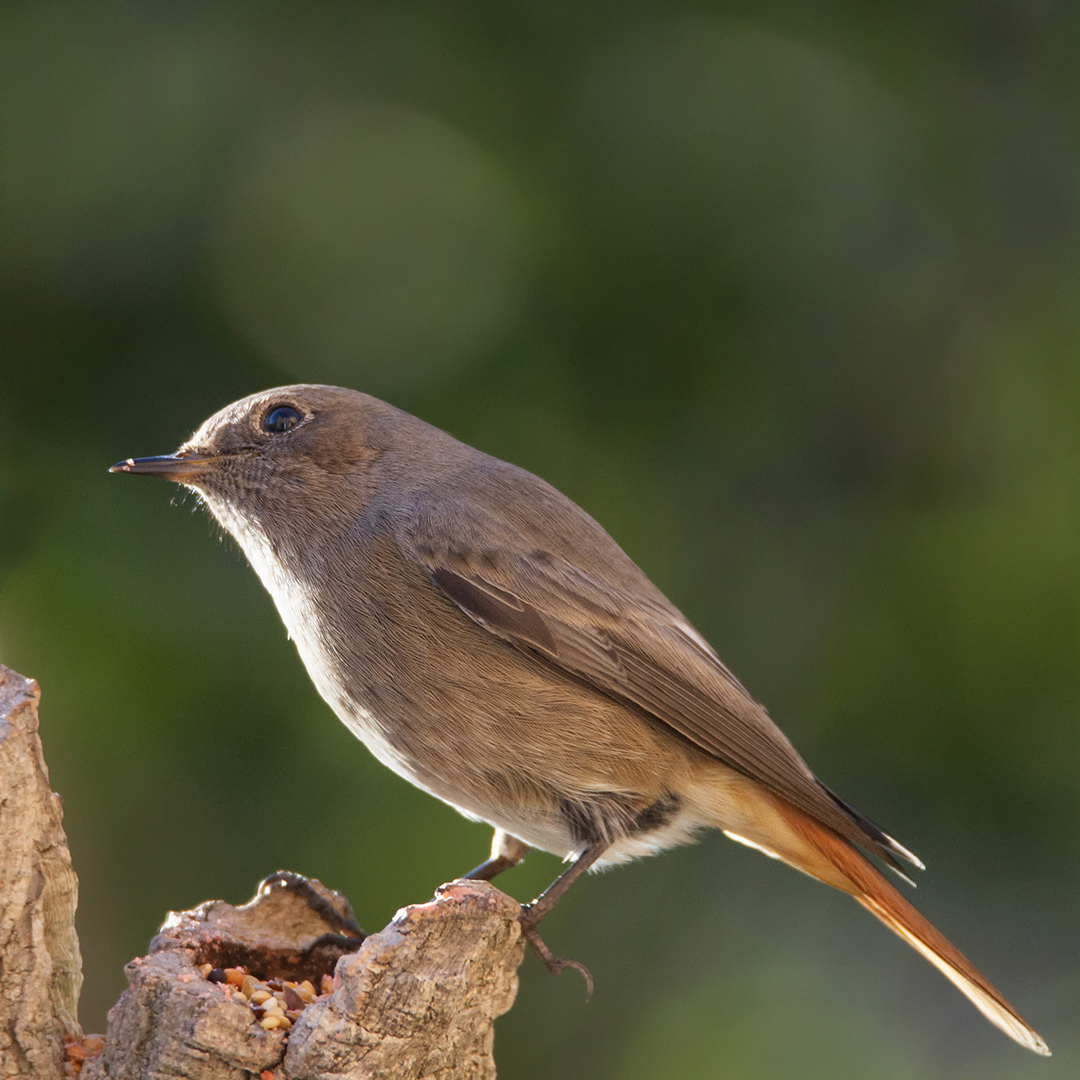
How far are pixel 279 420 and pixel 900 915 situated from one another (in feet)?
7.22

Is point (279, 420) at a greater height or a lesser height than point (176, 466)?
greater

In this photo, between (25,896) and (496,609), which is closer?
(25,896)

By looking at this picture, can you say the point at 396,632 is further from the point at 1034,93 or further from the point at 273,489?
the point at 1034,93

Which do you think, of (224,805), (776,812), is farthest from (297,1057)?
(224,805)

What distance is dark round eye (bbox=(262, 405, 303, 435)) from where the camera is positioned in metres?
3.80

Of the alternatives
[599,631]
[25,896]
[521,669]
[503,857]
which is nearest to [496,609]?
[521,669]

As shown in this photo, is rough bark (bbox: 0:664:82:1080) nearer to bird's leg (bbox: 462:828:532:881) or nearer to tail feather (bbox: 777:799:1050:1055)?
bird's leg (bbox: 462:828:532:881)

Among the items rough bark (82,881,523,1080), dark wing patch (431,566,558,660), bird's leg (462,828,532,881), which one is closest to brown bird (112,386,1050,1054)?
dark wing patch (431,566,558,660)

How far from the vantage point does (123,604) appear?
14.7 ft

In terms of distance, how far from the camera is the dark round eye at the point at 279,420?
12.5 ft

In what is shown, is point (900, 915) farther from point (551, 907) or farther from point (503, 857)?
point (503, 857)

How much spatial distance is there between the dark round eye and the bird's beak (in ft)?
0.63

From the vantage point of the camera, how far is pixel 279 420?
381 cm

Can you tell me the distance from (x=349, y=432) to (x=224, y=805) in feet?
5.21
